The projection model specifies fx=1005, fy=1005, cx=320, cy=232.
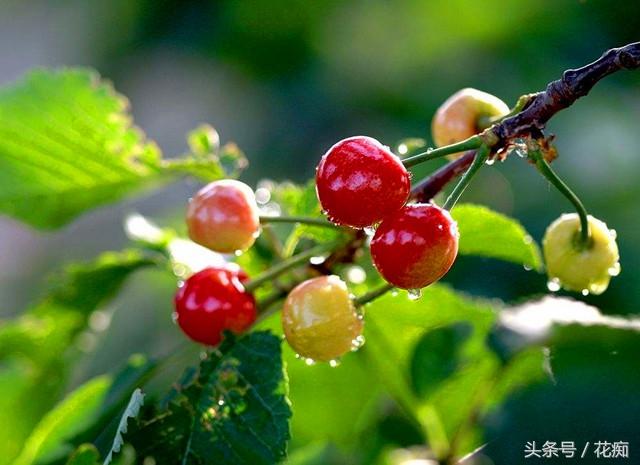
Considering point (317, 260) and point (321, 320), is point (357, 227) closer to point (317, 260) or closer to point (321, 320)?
point (321, 320)

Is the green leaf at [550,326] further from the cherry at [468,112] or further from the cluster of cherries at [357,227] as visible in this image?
the cherry at [468,112]

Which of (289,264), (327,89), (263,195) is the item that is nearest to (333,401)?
(263,195)

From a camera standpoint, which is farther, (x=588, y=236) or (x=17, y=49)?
(x=17, y=49)

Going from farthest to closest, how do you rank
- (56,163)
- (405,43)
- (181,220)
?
(405,43), (181,220), (56,163)

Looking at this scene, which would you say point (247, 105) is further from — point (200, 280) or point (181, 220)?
point (200, 280)

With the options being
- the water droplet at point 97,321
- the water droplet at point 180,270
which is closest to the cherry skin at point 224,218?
the water droplet at point 180,270

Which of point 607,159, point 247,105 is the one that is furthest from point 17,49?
point 607,159

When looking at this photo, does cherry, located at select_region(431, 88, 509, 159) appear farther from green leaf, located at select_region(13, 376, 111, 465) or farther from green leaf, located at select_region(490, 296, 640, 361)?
green leaf, located at select_region(13, 376, 111, 465)

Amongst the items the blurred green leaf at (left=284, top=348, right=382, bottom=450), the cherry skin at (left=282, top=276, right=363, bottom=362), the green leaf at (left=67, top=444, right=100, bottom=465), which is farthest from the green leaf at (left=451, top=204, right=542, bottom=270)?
the green leaf at (left=67, top=444, right=100, bottom=465)
